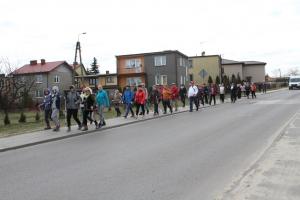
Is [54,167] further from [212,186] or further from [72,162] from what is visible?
[212,186]

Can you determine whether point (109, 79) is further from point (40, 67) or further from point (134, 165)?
point (134, 165)

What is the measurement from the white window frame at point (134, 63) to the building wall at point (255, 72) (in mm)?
56537

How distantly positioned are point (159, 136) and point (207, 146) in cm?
304

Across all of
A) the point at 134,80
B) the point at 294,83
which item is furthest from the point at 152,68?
the point at 294,83

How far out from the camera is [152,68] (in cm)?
7094

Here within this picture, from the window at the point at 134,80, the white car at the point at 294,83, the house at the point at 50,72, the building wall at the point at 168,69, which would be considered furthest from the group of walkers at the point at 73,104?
the white car at the point at 294,83

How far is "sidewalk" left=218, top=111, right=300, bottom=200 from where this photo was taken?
264 inches

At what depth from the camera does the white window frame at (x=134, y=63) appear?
235 feet

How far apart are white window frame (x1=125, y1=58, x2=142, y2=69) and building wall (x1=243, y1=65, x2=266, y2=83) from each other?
5654 centimetres

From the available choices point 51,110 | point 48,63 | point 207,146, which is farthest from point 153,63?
point 207,146

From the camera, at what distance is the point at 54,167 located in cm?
995

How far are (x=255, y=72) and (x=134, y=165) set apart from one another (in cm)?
11730

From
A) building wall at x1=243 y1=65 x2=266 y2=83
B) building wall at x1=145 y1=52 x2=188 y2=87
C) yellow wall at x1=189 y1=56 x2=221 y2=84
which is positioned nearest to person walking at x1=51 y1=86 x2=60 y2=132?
building wall at x1=145 y1=52 x2=188 y2=87

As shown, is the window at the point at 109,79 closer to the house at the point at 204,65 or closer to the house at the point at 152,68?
the house at the point at 152,68
